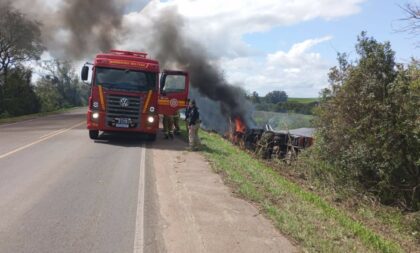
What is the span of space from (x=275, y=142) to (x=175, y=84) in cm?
522

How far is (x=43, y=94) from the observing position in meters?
82.4

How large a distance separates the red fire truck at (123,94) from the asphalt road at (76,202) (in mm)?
2477

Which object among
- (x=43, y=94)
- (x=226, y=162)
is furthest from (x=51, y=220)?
(x=43, y=94)

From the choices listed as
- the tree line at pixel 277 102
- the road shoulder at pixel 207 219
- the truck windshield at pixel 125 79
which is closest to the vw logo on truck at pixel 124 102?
the truck windshield at pixel 125 79

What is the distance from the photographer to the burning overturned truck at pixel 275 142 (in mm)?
20156

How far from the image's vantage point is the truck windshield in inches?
637

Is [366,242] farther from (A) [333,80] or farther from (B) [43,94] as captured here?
(B) [43,94]

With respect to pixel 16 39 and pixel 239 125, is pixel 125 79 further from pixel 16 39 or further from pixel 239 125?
pixel 16 39

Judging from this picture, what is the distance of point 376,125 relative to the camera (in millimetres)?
13727

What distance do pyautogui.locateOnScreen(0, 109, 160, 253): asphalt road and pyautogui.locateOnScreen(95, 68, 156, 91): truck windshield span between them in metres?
2.94

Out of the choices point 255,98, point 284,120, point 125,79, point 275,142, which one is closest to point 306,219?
point 125,79

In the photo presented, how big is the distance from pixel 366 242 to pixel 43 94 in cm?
8158

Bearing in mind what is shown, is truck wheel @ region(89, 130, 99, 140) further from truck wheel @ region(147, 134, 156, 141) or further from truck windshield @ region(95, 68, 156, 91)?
truck windshield @ region(95, 68, 156, 91)

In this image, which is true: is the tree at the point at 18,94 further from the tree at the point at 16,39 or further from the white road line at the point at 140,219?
the white road line at the point at 140,219
